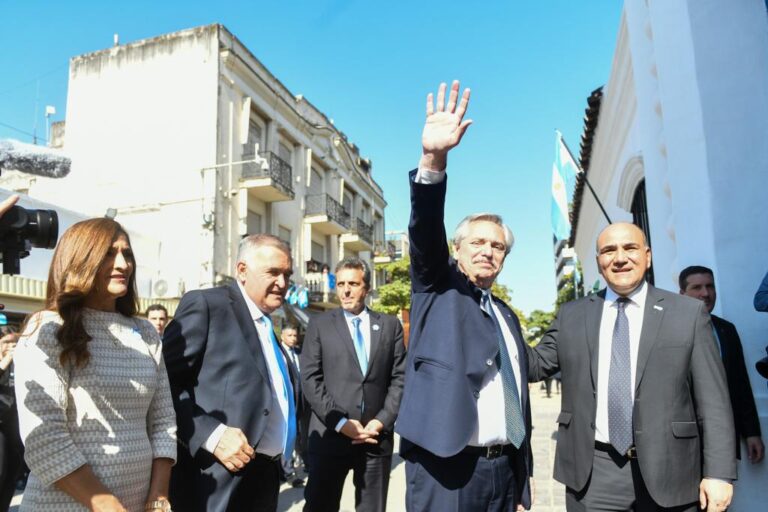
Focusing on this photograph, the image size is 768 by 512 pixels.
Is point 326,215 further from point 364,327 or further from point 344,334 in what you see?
point 344,334

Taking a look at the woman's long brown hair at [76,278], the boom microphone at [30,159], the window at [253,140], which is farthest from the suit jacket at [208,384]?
the window at [253,140]

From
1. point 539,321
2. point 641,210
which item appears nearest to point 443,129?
point 641,210

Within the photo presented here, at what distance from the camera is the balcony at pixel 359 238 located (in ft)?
84.5

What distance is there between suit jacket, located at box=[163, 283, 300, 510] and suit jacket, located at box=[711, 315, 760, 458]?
2740mm

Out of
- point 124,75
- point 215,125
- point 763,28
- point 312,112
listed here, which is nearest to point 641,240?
point 763,28

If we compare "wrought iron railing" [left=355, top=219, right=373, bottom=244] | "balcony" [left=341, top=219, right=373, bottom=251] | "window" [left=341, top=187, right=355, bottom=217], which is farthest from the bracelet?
"window" [left=341, top=187, right=355, bottom=217]

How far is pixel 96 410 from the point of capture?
2.06 meters

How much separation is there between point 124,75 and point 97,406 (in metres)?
19.2

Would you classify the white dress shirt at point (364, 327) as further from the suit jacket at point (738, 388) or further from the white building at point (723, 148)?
the white building at point (723, 148)

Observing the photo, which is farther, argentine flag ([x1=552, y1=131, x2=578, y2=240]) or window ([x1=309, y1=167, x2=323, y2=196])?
window ([x1=309, y1=167, x2=323, y2=196])

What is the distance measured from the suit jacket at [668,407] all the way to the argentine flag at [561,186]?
7.32 metres

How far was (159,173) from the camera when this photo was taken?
688 inches

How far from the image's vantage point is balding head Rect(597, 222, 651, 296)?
2758 mm

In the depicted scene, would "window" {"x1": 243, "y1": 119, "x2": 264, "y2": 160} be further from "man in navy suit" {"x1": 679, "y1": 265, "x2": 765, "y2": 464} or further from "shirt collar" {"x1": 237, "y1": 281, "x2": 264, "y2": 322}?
"man in navy suit" {"x1": 679, "y1": 265, "x2": 765, "y2": 464}
